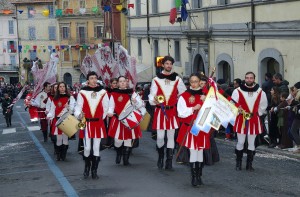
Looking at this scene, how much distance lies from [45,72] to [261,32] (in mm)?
7554

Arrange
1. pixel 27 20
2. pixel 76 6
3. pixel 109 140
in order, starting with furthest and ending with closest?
pixel 27 20
pixel 76 6
pixel 109 140

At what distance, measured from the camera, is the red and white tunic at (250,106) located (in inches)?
471

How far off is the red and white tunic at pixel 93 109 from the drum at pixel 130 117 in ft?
3.58

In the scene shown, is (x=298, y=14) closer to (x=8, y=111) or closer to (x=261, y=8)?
(x=261, y=8)

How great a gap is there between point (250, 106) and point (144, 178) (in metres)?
2.41

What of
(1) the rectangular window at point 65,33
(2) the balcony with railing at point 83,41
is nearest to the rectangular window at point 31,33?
(1) the rectangular window at point 65,33

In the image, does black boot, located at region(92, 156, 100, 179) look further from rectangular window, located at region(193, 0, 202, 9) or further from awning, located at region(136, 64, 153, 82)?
awning, located at region(136, 64, 153, 82)

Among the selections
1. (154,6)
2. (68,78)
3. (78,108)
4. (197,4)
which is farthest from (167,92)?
(68,78)

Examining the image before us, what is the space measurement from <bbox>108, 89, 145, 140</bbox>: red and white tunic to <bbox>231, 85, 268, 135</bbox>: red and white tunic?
6.96ft

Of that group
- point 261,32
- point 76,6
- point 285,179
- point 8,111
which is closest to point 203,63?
point 261,32

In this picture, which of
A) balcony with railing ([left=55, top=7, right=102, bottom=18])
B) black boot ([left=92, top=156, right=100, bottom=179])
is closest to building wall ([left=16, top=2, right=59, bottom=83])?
balcony with railing ([left=55, top=7, right=102, bottom=18])

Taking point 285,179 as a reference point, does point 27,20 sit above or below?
above

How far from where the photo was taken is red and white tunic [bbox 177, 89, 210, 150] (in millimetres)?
10422

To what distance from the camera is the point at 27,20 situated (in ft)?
257
